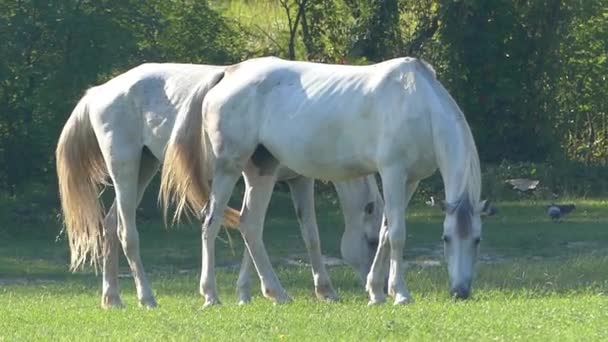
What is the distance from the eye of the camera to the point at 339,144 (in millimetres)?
11359

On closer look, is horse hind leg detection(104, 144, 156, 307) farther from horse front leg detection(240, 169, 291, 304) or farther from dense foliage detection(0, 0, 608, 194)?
dense foliage detection(0, 0, 608, 194)

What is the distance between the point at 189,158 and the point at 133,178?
2.59 ft

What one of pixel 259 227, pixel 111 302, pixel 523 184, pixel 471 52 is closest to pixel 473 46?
pixel 471 52

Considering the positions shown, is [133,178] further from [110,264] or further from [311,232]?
[311,232]

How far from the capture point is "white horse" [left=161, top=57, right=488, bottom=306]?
10.8 meters

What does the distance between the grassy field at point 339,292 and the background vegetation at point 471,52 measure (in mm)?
2018

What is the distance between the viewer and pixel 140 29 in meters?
22.4

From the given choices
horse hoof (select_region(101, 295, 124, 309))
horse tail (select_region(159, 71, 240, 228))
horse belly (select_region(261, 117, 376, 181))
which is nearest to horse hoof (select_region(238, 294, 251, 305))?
horse tail (select_region(159, 71, 240, 228))

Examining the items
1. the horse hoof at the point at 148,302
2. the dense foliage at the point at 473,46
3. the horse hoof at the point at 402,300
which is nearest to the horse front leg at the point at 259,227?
the horse hoof at the point at 148,302

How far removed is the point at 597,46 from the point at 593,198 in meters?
4.22

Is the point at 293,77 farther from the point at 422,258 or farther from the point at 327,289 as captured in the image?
the point at 422,258

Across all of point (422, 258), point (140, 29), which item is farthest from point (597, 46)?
point (422, 258)

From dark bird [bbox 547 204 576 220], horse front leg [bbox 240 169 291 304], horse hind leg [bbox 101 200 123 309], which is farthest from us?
dark bird [bbox 547 204 576 220]

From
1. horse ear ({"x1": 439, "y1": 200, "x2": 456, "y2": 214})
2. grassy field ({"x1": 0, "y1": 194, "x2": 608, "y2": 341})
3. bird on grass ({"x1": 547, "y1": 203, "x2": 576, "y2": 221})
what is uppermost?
horse ear ({"x1": 439, "y1": 200, "x2": 456, "y2": 214})
